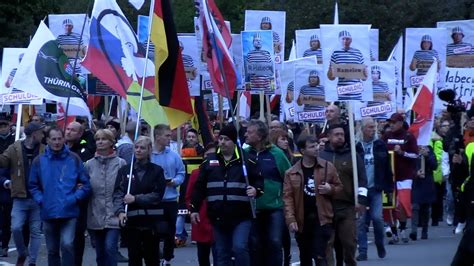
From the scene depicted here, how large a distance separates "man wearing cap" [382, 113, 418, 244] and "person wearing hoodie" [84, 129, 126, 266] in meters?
7.06

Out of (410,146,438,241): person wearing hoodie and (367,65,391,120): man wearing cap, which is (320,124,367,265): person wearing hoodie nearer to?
(410,146,438,241): person wearing hoodie

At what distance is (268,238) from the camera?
14500 millimetres

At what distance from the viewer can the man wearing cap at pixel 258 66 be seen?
2359cm

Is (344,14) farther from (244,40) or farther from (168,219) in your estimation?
(168,219)

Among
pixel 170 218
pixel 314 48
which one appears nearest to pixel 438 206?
pixel 314 48

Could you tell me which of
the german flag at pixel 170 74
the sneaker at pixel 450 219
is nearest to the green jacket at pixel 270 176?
the german flag at pixel 170 74

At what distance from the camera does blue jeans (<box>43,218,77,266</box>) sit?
13867 mm

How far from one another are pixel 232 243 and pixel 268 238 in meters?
0.95

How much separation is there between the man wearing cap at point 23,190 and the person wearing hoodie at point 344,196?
3.87m

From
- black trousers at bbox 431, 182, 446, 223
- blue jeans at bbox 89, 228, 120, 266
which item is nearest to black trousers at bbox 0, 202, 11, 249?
blue jeans at bbox 89, 228, 120, 266

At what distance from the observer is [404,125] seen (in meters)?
20.4

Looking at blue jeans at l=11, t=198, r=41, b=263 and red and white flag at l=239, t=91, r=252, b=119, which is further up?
red and white flag at l=239, t=91, r=252, b=119

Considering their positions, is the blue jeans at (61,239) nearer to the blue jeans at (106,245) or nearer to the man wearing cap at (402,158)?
the blue jeans at (106,245)

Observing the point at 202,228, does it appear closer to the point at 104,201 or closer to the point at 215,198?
the point at 215,198
